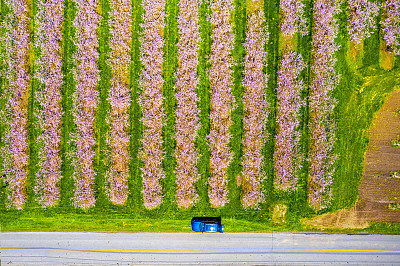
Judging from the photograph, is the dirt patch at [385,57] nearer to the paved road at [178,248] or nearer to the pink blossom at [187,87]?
the paved road at [178,248]

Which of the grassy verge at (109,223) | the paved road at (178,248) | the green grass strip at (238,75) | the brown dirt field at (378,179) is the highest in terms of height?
the green grass strip at (238,75)

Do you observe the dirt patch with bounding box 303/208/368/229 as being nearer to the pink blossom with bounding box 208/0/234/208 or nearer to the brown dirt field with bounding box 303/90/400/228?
the brown dirt field with bounding box 303/90/400/228

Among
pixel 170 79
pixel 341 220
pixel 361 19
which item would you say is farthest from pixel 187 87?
pixel 341 220

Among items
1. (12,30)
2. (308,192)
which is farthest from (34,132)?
(308,192)

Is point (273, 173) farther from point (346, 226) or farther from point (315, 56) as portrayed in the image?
point (315, 56)

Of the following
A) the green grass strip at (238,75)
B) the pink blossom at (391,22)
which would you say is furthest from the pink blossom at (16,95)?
the pink blossom at (391,22)
